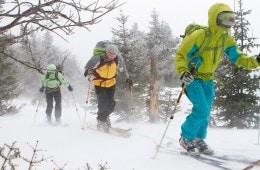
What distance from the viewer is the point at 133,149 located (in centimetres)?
667

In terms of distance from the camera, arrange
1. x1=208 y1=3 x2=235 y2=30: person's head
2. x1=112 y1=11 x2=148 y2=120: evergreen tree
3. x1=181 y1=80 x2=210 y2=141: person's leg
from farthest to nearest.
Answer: x1=112 y1=11 x2=148 y2=120: evergreen tree
x1=181 y1=80 x2=210 y2=141: person's leg
x1=208 y1=3 x2=235 y2=30: person's head

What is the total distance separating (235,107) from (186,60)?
8.34 metres

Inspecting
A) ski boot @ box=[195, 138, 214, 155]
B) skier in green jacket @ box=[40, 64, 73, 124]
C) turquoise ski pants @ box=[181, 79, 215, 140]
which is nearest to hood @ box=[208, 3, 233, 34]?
turquoise ski pants @ box=[181, 79, 215, 140]

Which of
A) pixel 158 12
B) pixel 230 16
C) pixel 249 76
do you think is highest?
pixel 158 12

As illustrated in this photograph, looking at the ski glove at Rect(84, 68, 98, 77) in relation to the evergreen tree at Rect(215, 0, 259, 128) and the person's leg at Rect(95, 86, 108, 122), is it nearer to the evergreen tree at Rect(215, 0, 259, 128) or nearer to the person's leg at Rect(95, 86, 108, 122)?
the person's leg at Rect(95, 86, 108, 122)

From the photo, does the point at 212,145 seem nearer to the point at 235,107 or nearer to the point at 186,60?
the point at 186,60

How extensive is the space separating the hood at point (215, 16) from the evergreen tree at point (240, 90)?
25.5 feet

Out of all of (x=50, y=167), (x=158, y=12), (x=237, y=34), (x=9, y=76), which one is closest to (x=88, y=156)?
(x=50, y=167)

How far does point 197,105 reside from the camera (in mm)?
5750

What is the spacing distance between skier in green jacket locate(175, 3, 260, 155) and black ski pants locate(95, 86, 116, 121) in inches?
159

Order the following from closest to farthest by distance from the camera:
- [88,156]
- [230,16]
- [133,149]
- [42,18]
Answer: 1. [42,18]
2. [230,16]
3. [88,156]
4. [133,149]

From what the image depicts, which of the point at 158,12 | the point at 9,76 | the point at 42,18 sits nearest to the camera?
the point at 42,18

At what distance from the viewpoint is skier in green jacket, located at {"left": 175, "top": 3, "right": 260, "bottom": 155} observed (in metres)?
5.59

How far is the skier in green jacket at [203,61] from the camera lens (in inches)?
220
